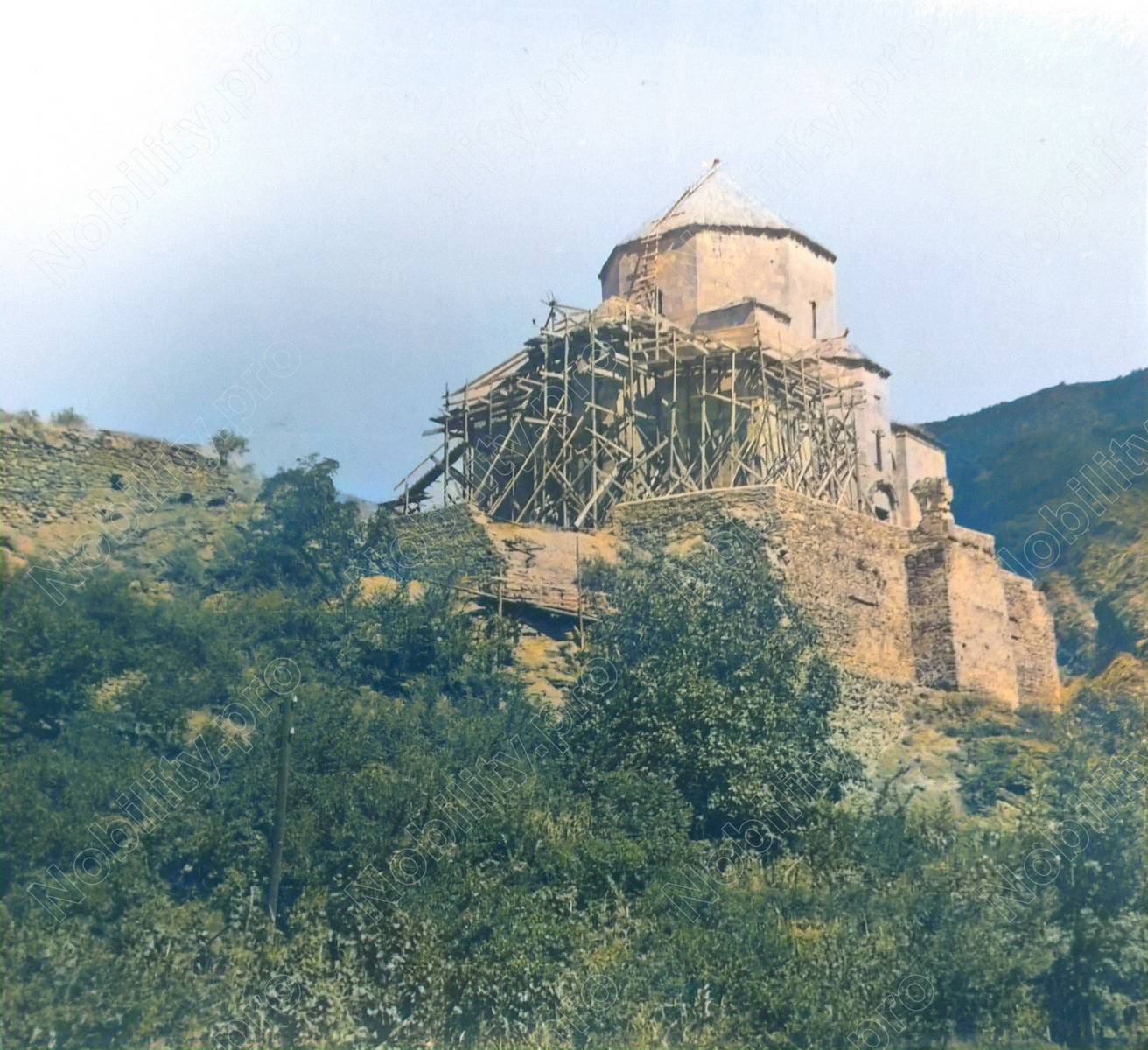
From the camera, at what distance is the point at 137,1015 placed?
16.8m

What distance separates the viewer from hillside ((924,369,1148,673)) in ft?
127

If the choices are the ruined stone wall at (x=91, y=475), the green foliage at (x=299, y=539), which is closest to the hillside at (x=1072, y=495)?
the green foliage at (x=299, y=539)

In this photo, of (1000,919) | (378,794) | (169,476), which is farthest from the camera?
(169,476)

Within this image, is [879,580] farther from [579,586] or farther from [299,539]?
[299,539]

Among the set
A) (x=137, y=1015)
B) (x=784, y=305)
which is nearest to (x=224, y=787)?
(x=137, y=1015)

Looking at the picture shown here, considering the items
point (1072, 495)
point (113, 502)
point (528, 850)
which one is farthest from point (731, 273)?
point (1072, 495)

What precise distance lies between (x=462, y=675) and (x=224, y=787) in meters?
4.85

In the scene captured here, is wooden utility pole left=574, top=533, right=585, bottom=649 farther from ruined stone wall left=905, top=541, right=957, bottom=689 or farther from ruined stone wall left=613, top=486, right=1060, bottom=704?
ruined stone wall left=905, top=541, right=957, bottom=689

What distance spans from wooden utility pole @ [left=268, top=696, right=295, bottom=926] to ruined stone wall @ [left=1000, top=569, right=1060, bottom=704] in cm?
1510

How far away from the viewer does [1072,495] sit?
4931 cm

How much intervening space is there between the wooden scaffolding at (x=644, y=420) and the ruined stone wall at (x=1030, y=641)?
366 cm

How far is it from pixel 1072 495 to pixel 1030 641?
19828 millimetres

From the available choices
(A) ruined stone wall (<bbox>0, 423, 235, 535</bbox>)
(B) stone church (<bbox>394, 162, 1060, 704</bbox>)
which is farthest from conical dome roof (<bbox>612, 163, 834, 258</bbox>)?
(A) ruined stone wall (<bbox>0, 423, 235, 535</bbox>)

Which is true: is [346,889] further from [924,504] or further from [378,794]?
[924,504]
